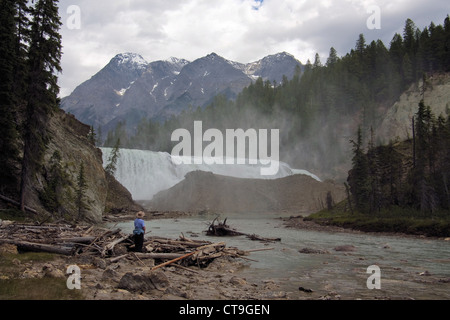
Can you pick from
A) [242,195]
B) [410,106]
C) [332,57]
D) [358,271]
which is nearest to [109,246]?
[358,271]

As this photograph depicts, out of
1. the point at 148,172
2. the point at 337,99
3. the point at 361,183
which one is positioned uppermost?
the point at 337,99

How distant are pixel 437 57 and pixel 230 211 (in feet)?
250

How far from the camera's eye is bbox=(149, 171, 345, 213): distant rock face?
79.6 m

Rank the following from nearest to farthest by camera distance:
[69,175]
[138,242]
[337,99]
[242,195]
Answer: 1. [138,242]
2. [69,175]
3. [242,195]
4. [337,99]

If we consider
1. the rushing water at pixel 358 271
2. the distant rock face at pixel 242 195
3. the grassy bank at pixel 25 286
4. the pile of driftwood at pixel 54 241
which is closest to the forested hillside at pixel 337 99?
the distant rock face at pixel 242 195

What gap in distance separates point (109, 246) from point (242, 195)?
70.1 metres

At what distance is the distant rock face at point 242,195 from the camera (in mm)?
79625

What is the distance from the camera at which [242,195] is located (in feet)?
274

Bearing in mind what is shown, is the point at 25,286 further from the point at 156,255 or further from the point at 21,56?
the point at 21,56

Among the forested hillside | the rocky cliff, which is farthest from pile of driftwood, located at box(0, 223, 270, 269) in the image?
the forested hillside

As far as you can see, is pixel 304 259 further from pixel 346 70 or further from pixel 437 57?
pixel 346 70

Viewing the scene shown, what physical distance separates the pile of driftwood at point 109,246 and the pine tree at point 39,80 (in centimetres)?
1215

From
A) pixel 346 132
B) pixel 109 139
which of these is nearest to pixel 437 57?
pixel 346 132

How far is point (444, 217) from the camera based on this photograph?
37406mm
